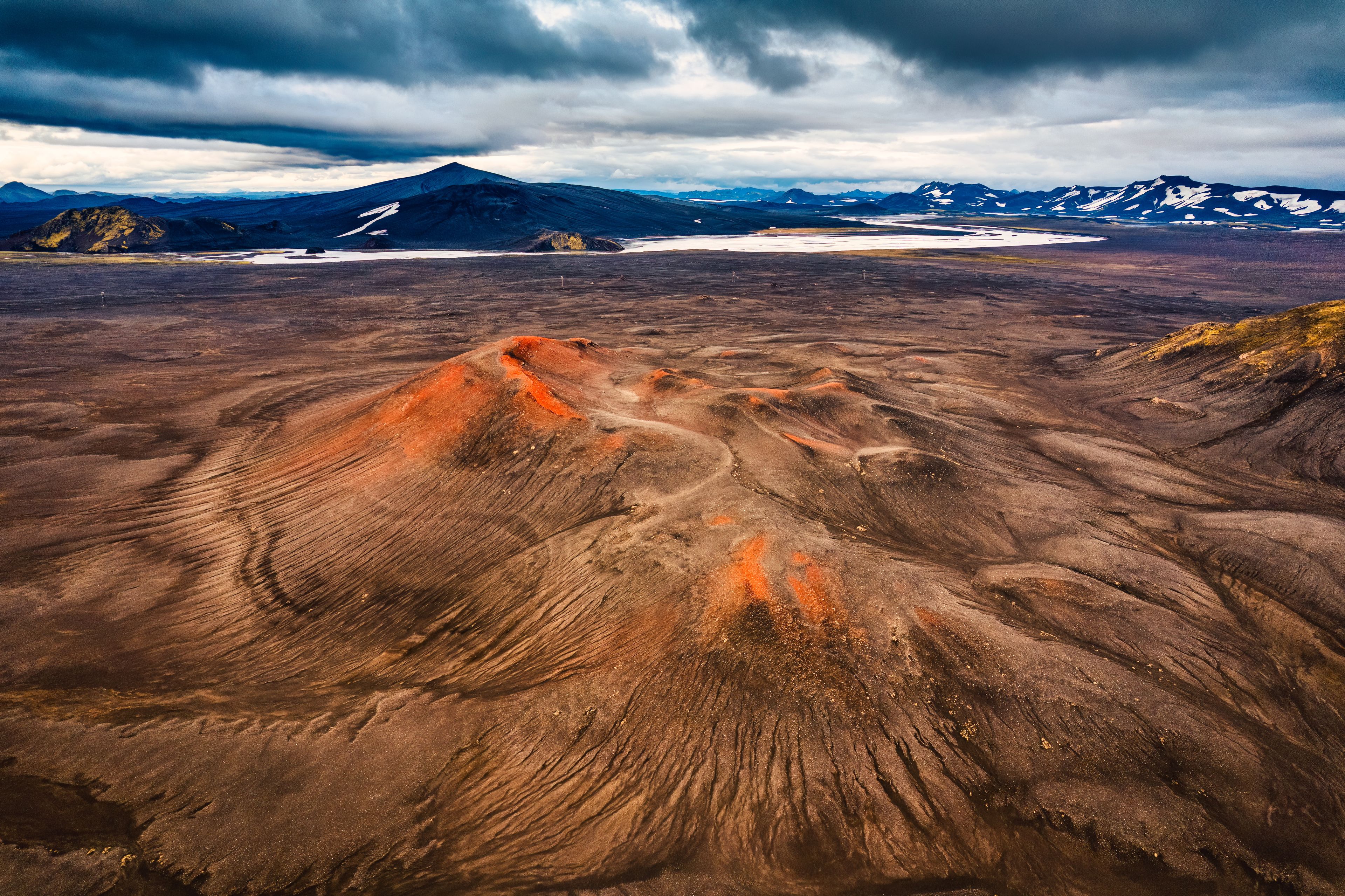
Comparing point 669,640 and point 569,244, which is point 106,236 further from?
point 669,640

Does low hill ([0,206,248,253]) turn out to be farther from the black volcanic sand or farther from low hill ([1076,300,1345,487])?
low hill ([1076,300,1345,487])

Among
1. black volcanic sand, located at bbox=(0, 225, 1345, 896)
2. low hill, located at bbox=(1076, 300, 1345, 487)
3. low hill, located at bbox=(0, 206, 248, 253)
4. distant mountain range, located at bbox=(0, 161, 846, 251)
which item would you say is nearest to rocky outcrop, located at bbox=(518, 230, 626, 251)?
distant mountain range, located at bbox=(0, 161, 846, 251)

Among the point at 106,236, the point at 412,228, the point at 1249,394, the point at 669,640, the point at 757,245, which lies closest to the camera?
the point at 669,640

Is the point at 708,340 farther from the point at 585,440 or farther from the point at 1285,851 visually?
the point at 1285,851

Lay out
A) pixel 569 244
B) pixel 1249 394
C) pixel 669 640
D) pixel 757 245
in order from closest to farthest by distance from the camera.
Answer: pixel 669 640, pixel 1249 394, pixel 569 244, pixel 757 245

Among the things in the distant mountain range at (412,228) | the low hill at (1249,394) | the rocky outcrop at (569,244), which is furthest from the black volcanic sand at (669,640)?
the distant mountain range at (412,228)

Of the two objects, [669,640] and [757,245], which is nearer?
[669,640]

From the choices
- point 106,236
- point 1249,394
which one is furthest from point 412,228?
point 1249,394
